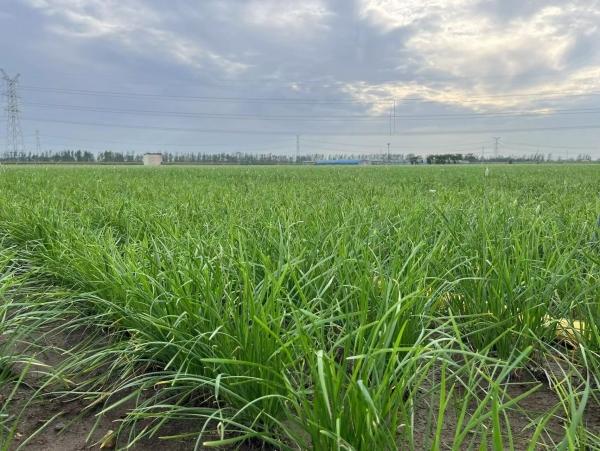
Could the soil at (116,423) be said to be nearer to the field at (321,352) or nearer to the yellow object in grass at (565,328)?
the field at (321,352)

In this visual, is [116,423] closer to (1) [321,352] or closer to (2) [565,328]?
(1) [321,352]

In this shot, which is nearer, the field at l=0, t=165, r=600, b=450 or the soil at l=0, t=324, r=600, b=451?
the field at l=0, t=165, r=600, b=450

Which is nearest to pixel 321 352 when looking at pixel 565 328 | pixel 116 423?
pixel 116 423

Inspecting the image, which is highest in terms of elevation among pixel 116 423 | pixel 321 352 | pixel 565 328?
pixel 321 352

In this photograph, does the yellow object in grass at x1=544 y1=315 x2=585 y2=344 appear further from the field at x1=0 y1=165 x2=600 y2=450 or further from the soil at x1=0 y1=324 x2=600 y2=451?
the soil at x1=0 y1=324 x2=600 y2=451

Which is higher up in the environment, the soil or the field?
the field

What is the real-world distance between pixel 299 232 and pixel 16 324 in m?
1.40

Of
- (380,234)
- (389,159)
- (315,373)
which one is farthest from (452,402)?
(389,159)

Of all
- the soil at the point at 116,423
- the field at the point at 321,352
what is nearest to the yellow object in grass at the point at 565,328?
the field at the point at 321,352

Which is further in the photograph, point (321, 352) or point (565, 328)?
point (565, 328)

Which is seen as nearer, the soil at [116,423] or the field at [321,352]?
the field at [321,352]


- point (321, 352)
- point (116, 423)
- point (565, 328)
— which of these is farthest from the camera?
point (565, 328)

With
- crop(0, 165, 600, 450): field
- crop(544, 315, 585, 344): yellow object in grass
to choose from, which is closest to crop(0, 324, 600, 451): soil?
crop(0, 165, 600, 450): field

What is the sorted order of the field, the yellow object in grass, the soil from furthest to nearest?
1. the yellow object in grass
2. the soil
3. the field
